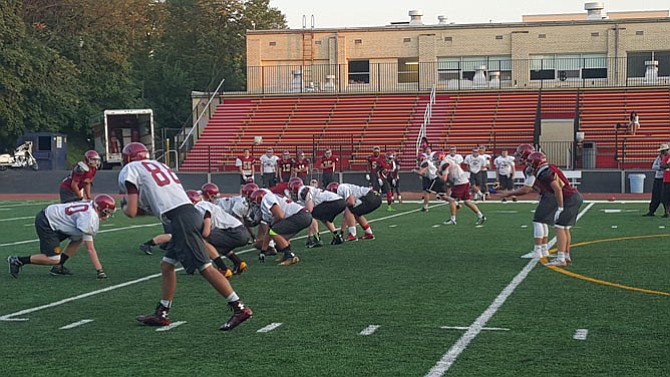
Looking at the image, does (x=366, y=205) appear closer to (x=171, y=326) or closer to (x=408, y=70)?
(x=171, y=326)

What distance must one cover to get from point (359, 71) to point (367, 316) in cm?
3889

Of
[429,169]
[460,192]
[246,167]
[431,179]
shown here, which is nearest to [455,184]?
[460,192]

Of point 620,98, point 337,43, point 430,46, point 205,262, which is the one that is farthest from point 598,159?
point 205,262

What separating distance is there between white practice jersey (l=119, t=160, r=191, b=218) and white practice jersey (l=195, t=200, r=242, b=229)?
11.1 feet

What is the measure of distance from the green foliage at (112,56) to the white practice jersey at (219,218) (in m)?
33.2

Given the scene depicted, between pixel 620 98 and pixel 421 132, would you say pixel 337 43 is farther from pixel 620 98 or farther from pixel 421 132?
pixel 620 98

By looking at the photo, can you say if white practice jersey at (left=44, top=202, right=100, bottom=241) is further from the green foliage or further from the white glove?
the green foliage

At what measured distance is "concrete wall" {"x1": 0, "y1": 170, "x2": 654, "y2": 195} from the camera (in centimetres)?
3409

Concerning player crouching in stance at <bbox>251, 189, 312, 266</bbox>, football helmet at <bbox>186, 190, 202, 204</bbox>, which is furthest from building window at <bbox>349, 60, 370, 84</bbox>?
football helmet at <bbox>186, 190, 202, 204</bbox>

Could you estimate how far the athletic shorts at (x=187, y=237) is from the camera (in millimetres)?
8430

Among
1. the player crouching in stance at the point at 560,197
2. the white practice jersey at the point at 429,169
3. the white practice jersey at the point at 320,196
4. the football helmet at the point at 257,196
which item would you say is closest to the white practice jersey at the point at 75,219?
the football helmet at the point at 257,196

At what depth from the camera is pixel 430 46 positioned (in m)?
46.6

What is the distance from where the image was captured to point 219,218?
12172mm

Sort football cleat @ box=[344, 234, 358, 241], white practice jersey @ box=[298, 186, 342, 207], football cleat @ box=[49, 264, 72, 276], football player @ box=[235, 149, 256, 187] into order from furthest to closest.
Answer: football player @ box=[235, 149, 256, 187] < football cleat @ box=[344, 234, 358, 241] < white practice jersey @ box=[298, 186, 342, 207] < football cleat @ box=[49, 264, 72, 276]
